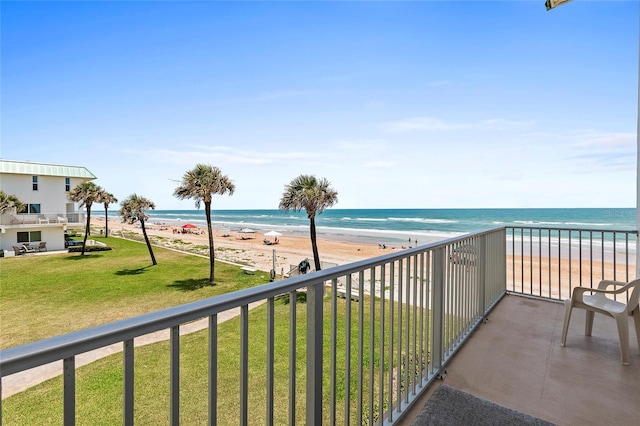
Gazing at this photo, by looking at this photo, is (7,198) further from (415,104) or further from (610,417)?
(610,417)

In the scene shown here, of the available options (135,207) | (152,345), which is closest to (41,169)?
(135,207)

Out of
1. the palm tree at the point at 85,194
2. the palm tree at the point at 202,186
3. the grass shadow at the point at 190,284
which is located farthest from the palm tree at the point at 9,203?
the grass shadow at the point at 190,284

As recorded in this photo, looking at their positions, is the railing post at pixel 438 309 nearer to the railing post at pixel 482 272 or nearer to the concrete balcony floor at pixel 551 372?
the concrete balcony floor at pixel 551 372

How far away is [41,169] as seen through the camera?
22766mm

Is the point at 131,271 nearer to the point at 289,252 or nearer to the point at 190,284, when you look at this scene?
the point at 190,284

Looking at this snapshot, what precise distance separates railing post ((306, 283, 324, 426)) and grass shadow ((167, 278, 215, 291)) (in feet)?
45.0

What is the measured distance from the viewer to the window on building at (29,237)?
2150cm

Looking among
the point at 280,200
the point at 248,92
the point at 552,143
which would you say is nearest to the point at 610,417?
the point at 280,200

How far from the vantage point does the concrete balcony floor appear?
1.94m

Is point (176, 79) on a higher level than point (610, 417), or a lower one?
higher

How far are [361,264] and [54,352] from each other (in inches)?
44.9

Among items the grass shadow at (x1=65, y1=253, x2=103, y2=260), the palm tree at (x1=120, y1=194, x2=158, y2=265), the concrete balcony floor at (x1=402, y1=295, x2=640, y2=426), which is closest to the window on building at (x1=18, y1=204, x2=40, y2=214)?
the grass shadow at (x1=65, y1=253, x2=103, y2=260)

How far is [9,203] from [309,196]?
20040 millimetres

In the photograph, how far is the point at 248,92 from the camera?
21703 mm
